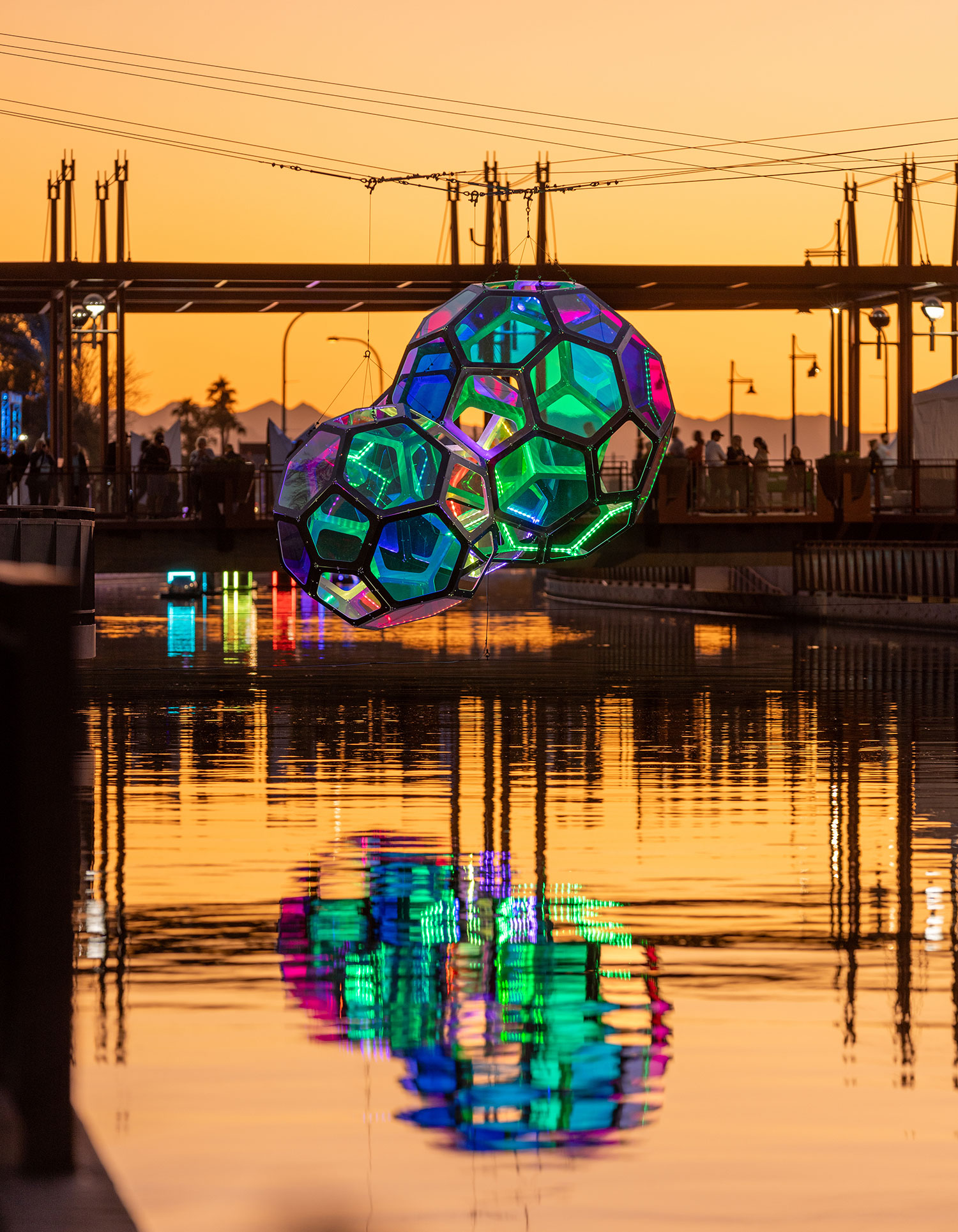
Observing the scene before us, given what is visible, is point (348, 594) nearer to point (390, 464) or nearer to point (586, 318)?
point (390, 464)

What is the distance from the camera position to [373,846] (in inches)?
393

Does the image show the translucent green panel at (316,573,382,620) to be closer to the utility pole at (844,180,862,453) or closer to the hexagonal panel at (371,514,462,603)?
the hexagonal panel at (371,514,462,603)

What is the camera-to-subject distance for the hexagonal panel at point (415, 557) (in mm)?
19047

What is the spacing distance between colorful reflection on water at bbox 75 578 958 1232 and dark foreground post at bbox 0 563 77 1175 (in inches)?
32.1

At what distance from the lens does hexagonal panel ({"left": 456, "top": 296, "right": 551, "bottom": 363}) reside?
19.5 m

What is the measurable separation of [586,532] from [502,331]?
216 centimetres

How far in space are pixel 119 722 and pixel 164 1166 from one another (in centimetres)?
1216

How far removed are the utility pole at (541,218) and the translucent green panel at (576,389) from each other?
1073 cm

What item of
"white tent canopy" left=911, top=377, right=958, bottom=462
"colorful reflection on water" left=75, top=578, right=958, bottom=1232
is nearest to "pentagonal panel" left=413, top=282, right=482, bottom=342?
"colorful reflection on water" left=75, top=578, right=958, bottom=1232

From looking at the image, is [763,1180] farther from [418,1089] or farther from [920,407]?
[920,407]

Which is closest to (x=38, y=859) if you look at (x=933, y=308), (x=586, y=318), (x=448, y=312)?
(x=448, y=312)

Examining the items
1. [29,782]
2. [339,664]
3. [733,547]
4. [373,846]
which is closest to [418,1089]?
[29,782]

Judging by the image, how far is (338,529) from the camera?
758 inches

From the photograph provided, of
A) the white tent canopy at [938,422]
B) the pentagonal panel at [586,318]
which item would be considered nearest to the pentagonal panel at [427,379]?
the pentagonal panel at [586,318]
